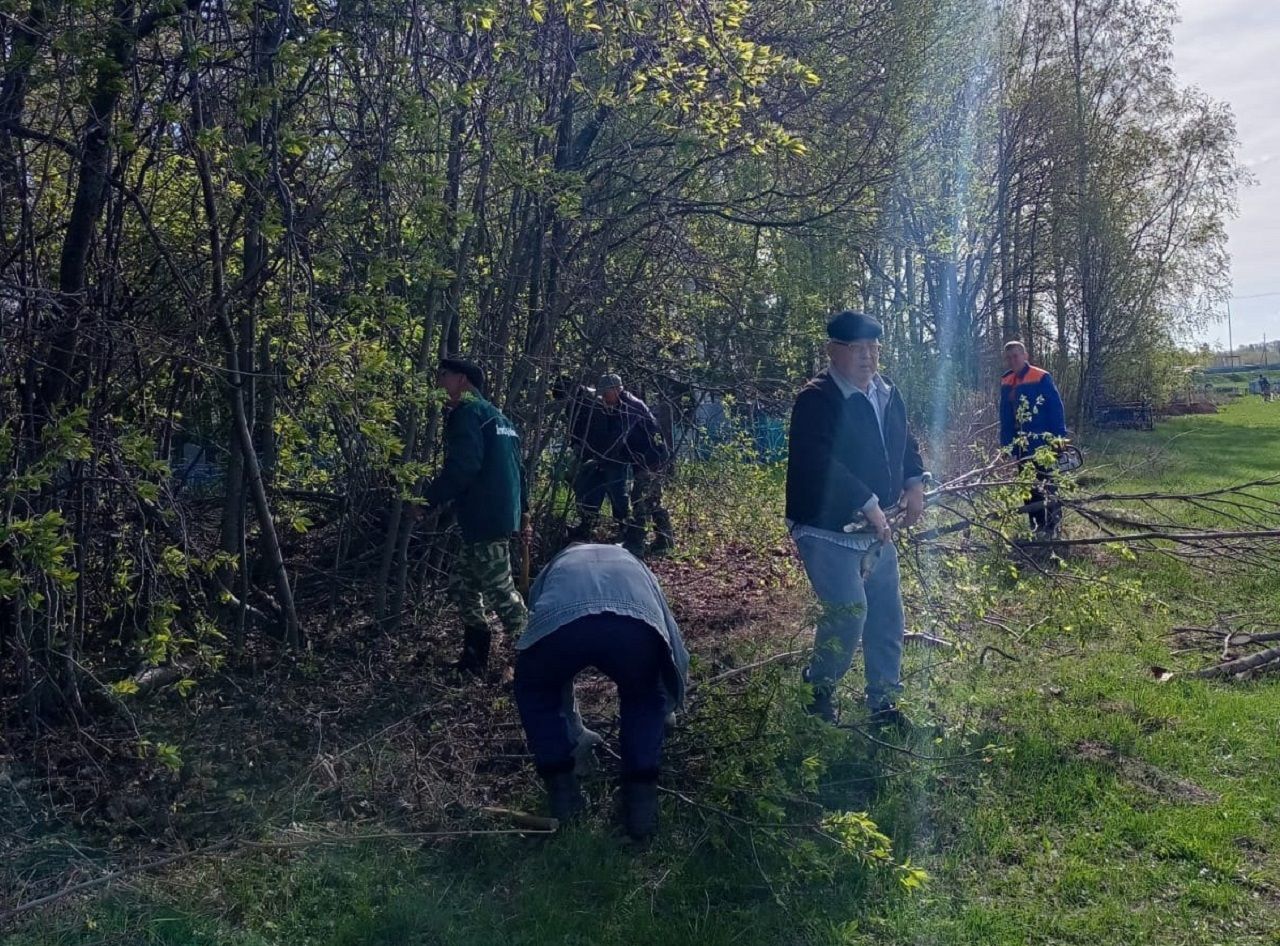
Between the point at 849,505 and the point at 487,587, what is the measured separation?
2139mm

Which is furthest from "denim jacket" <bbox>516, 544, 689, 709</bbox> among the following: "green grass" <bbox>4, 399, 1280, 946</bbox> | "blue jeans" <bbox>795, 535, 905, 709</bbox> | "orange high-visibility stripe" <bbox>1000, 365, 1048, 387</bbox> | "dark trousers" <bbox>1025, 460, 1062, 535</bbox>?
"orange high-visibility stripe" <bbox>1000, 365, 1048, 387</bbox>

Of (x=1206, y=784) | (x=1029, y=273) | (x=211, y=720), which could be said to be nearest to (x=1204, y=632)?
(x=1206, y=784)

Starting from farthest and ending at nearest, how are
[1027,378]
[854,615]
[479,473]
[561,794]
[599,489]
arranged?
1. [1027,378]
2. [599,489]
3. [479,473]
4. [854,615]
5. [561,794]

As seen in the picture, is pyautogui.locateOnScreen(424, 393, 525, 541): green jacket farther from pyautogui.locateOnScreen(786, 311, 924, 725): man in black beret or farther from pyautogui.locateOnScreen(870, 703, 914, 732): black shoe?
pyautogui.locateOnScreen(870, 703, 914, 732): black shoe

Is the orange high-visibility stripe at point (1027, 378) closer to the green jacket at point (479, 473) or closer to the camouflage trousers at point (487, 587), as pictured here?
the green jacket at point (479, 473)

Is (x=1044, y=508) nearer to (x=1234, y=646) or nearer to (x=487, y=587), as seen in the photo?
(x=1234, y=646)

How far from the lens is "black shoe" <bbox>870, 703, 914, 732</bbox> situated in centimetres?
490

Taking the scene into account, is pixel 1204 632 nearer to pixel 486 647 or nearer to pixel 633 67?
pixel 486 647

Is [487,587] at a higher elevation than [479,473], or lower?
lower

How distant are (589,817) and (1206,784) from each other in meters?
2.53

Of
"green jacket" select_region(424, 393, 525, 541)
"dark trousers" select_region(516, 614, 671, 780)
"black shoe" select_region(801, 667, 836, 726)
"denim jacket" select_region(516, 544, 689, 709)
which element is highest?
"green jacket" select_region(424, 393, 525, 541)

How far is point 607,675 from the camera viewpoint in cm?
395

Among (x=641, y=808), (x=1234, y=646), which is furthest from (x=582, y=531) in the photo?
(x=1234, y=646)

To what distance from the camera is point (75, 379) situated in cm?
455
